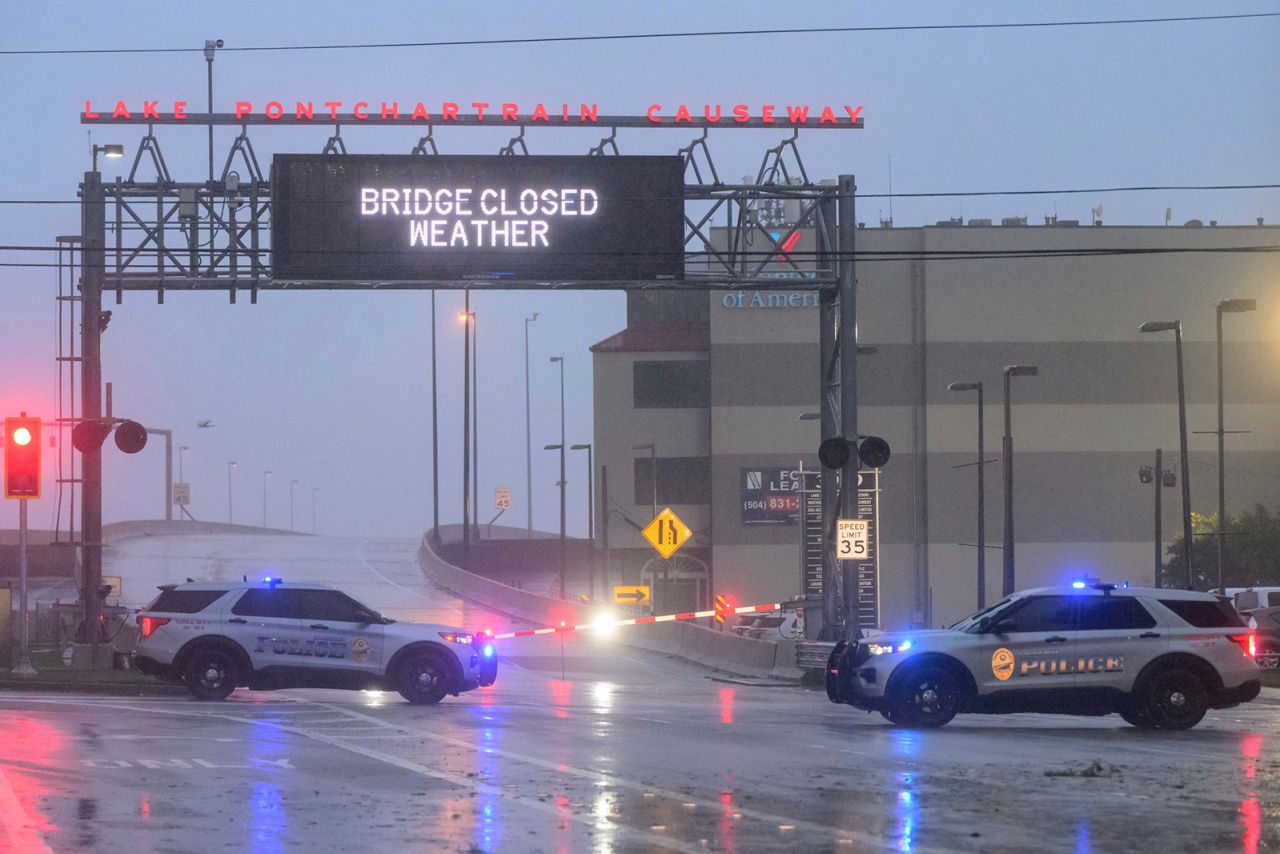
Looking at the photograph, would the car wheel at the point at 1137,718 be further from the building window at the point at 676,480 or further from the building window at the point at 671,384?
the building window at the point at 671,384

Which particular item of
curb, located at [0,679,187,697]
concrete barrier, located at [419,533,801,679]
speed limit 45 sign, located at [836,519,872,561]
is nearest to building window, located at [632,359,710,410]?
concrete barrier, located at [419,533,801,679]

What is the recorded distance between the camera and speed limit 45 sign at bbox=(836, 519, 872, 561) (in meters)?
29.4

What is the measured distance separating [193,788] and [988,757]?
22.7 ft

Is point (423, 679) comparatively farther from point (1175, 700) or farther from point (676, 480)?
point (676, 480)

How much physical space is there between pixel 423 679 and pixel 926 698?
23.7 ft

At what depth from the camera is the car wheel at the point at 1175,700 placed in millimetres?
19219

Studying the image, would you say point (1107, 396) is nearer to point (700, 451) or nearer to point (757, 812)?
point (700, 451)

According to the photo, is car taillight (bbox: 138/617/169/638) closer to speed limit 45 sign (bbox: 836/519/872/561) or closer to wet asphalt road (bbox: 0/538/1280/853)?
wet asphalt road (bbox: 0/538/1280/853)

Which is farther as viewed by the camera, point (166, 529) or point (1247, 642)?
point (166, 529)

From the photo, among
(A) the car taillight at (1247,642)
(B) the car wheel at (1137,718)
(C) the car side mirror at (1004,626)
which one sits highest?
(C) the car side mirror at (1004,626)

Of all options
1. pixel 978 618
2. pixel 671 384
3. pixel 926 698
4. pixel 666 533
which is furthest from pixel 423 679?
pixel 671 384

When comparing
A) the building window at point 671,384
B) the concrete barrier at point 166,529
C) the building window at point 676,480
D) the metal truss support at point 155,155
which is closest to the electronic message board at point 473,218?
the metal truss support at point 155,155

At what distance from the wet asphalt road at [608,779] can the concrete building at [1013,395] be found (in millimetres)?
49998

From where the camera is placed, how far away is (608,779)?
14.0m
